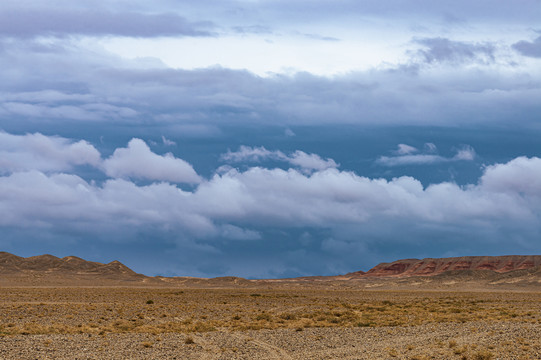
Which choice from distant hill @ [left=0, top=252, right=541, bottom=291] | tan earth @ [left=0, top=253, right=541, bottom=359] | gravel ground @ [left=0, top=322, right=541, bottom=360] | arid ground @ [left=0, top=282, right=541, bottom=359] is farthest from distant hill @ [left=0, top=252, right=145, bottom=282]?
gravel ground @ [left=0, top=322, right=541, bottom=360]

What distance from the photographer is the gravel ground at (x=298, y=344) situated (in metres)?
27.2

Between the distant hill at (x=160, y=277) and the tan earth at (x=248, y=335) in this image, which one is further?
the distant hill at (x=160, y=277)

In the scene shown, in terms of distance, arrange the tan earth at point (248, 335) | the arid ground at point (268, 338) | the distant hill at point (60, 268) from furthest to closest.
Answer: the distant hill at point (60, 268)
the tan earth at point (248, 335)
the arid ground at point (268, 338)

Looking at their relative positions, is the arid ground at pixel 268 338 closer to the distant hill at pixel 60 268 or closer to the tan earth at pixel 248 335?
the tan earth at pixel 248 335

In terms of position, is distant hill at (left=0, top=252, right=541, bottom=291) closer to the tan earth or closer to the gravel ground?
the tan earth

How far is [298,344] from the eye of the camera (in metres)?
31.7

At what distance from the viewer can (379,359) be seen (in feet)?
86.2

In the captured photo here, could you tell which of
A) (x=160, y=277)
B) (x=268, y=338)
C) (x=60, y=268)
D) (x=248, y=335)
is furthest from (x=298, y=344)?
(x=60, y=268)

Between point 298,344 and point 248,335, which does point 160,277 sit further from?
point 298,344

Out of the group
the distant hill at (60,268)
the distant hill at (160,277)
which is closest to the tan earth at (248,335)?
the distant hill at (160,277)

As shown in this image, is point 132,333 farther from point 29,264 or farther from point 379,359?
point 29,264

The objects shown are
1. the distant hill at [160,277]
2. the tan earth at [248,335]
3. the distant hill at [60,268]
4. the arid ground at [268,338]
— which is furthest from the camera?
the distant hill at [60,268]

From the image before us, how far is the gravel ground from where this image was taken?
27.2m

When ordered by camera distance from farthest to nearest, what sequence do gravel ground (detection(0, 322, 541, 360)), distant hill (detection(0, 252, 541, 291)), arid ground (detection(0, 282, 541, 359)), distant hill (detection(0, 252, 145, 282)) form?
distant hill (detection(0, 252, 145, 282)) < distant hill (detection(0, 252, 541, 291)) < arid ground (detection(0, 282, 541, 359)) < gravel ground (detection(0, 322, 541, 360))
